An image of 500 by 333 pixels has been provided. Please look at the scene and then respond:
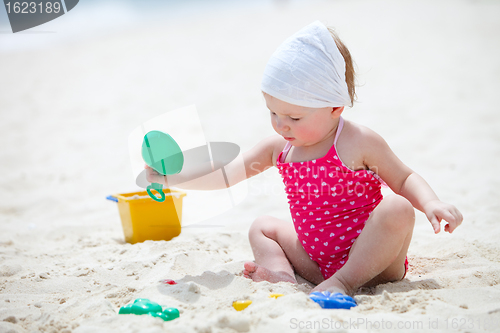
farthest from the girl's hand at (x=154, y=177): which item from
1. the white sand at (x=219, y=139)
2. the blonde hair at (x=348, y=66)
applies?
the blonde hair at (x=348, y=66)

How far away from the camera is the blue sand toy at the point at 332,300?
1.45m

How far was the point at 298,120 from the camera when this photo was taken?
178cm

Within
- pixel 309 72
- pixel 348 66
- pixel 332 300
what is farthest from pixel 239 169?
pixel 332 300

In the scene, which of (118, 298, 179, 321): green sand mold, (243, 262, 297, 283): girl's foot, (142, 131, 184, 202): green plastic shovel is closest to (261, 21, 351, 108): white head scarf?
(142, 131, 184, 202): green plastic shovel

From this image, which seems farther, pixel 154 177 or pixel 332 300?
pixel 154 177

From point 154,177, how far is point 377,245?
0.96m

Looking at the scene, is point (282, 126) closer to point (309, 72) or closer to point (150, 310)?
point (309, 72)

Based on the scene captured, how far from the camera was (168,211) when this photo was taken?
255 centimetres

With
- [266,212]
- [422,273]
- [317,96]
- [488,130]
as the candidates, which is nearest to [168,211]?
[266,212]

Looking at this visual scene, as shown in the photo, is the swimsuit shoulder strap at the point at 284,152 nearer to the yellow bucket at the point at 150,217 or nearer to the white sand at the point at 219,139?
the white sand at the point at 219,139

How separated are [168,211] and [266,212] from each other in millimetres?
789

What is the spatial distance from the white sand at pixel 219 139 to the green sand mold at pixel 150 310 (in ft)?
0.14

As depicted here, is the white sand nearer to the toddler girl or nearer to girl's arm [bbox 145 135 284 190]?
the toddler girl

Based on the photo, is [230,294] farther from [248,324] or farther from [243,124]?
[243,124]
